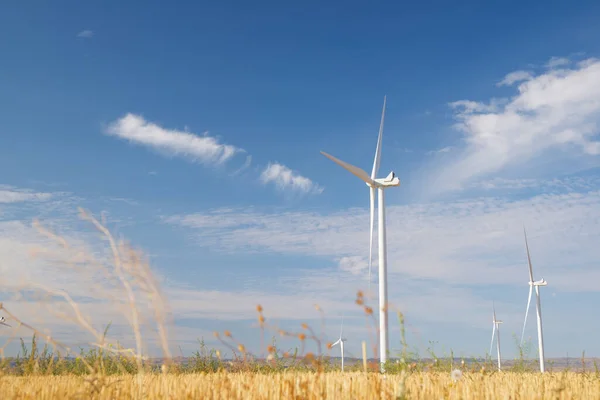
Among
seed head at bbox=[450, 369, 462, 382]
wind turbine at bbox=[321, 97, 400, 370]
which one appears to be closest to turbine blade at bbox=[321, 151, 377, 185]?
wind turbine at bbox=[321, 97, 400, 370]

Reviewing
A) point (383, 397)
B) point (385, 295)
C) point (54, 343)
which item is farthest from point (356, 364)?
point (54, 343)

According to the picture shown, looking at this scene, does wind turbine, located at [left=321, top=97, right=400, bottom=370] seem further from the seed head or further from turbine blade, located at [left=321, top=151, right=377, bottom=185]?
the seed head

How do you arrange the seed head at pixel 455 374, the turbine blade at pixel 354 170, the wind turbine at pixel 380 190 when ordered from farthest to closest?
the turbine blade at pixel 354 170 → the wind turbine at pixel 380 190 → the seed head at pixel 455 374

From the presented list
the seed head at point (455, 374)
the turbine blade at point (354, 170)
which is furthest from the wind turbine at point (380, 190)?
the seed head at point (455, 374)

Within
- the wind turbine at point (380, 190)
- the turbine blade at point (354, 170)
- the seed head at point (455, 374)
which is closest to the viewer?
the seed head at point (455, 374)

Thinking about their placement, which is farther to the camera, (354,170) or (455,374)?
Answer: (354,170)

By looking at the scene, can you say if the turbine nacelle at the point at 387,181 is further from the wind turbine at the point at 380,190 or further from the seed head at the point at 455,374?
the seed head at the point at 455,374

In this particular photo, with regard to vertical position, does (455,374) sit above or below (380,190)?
below

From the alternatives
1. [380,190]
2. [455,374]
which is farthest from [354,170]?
[455,374]

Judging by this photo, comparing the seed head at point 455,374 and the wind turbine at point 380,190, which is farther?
the wind turbine at point 380,190

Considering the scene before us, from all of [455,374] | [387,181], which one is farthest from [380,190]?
[455,374]

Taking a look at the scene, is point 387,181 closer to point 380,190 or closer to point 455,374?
point 380,190

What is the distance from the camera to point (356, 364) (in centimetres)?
2022

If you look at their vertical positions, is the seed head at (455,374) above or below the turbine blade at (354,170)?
below
